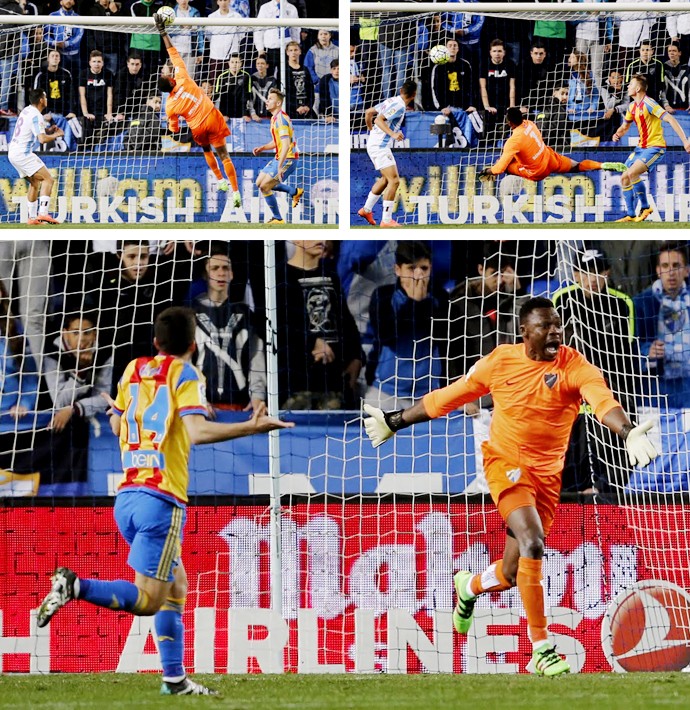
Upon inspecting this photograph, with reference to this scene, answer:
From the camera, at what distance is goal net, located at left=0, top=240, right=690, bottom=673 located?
8445 mm

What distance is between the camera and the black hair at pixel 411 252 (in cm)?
988

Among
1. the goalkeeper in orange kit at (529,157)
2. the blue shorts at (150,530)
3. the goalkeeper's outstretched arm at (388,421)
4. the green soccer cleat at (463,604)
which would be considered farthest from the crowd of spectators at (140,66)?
the blue shorts at (150,530)

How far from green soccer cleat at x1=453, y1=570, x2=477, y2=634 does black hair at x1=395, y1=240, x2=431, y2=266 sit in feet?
10.3

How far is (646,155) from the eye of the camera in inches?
480

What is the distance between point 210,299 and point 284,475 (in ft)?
4.90

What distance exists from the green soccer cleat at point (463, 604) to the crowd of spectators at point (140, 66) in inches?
248

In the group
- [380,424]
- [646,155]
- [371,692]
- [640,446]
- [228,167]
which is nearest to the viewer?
[371,692]

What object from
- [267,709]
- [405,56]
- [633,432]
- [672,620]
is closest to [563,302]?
[672,620]

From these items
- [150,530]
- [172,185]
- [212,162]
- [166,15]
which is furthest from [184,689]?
[172,185]

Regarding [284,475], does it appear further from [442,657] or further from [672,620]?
[672,620]

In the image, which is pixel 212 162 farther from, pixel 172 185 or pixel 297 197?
pixel 297 197

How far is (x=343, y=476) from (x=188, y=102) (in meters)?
4.65

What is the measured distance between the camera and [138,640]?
27.4 feet

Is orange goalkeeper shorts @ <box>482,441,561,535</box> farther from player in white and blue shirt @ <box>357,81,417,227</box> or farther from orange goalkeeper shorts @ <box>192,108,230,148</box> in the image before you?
orange goalkeeper shorts @ <box>192,108,230,148</box>
